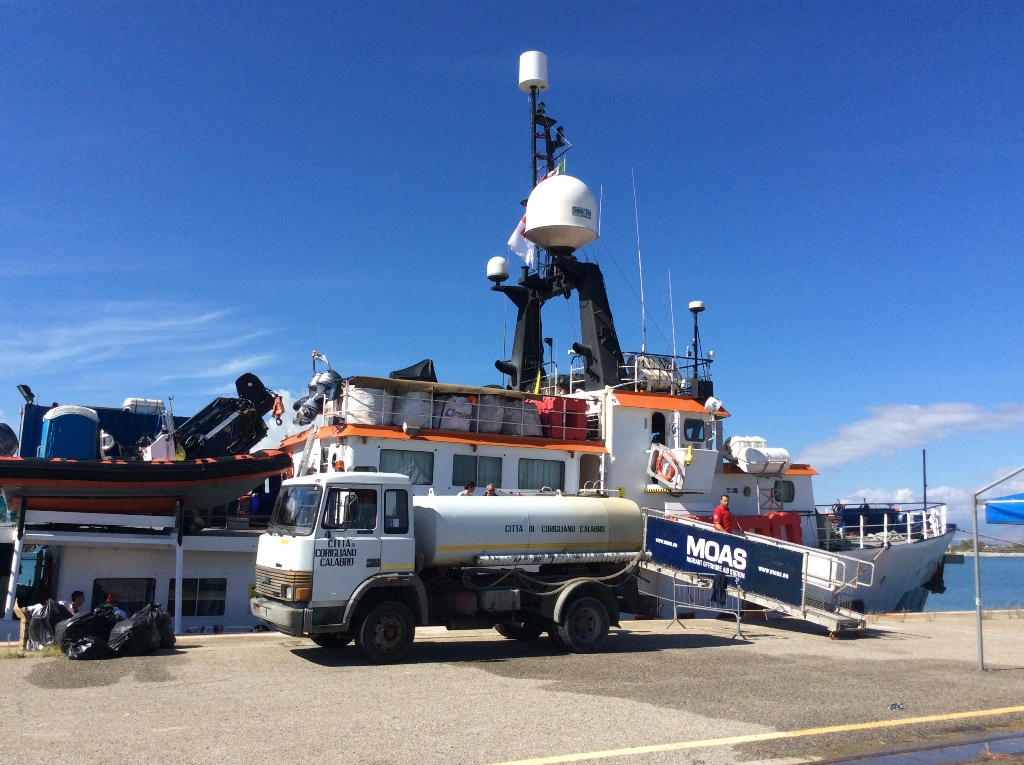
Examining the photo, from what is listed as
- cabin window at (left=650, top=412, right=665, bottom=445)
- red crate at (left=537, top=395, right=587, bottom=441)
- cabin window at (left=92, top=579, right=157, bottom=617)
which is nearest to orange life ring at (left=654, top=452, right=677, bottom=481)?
cabin window at (left=650, top=412, right=665, bottom=445)

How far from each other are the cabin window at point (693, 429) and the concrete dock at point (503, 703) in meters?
7.67

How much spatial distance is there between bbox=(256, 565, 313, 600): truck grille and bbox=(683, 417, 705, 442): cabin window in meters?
12.0

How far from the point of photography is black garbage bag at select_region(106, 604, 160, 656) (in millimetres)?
11164

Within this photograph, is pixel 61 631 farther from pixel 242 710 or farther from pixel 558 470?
pixel 558 470

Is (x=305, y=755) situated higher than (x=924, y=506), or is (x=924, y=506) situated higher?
(x=924, y=506)

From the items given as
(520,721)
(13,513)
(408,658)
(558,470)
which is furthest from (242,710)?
(558,470)

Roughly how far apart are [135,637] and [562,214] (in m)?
16.0

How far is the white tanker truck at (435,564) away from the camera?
432 inches

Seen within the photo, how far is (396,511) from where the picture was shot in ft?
38.3

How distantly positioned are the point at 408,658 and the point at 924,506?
19.1m

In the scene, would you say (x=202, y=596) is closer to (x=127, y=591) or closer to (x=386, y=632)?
(x=127, y=591)

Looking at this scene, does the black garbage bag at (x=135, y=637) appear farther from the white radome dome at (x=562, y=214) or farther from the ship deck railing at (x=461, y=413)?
the white radome dome at (x=562, y=214)

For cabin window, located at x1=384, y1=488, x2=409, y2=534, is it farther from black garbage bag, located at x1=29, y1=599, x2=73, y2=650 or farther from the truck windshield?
black garbage bag, located at x1=29, y1=599, x2=73, y2=650

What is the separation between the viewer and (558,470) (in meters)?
18.7
